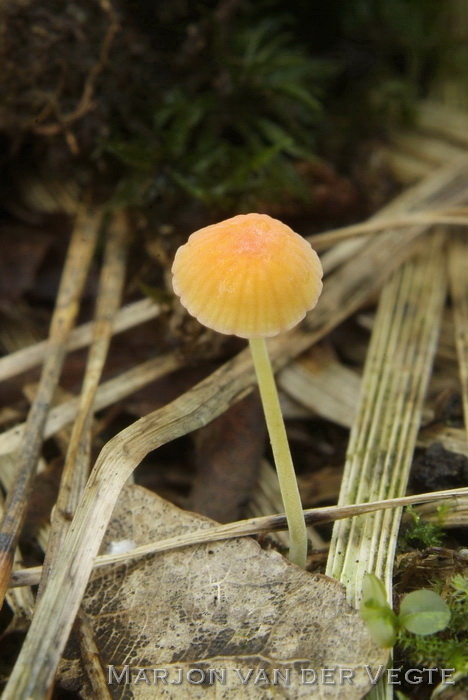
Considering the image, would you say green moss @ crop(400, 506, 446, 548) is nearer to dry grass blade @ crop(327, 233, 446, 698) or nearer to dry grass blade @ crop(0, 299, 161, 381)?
dry grass blade @ crop(327, 233, 446, 698)

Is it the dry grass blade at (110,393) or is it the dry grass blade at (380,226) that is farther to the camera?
the dry grass blade at (380,226)

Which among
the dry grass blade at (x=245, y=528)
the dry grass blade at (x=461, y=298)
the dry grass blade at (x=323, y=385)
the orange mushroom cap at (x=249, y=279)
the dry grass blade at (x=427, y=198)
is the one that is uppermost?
the dry grass blade at (x=427, y=198)

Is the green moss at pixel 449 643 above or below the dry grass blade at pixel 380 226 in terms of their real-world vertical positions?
below

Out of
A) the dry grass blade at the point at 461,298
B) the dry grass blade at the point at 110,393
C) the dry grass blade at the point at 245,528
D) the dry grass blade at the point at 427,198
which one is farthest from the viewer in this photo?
the dry grass blade at the point at 427,198

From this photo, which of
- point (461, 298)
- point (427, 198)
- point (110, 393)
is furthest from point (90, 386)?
point (427, 198)

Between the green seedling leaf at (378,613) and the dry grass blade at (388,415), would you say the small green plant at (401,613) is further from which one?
the dry grass blade at (388,415)

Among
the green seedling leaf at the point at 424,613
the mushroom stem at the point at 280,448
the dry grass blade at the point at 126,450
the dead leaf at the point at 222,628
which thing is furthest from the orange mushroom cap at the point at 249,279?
the green seedling leaf at the point at 424,613

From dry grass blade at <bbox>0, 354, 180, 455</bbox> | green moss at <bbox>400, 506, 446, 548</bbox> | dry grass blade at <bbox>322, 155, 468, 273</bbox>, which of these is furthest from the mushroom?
dry grass blade at <bbox>322, 155, 468, 273</bbox>
